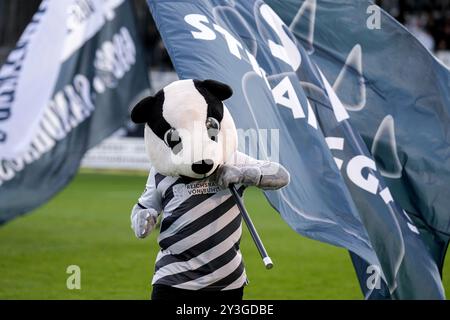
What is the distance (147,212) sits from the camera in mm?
5016

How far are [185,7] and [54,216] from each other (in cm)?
830

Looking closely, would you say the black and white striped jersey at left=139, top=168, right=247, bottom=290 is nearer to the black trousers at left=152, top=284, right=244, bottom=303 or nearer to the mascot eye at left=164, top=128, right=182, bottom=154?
the black trousers at left=152, top=284, right=244, bottom=303

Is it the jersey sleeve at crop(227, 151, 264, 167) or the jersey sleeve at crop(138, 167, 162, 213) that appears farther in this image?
the jersey sleeve at crop(138, 167, 162, 213)

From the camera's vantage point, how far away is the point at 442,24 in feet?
73.3

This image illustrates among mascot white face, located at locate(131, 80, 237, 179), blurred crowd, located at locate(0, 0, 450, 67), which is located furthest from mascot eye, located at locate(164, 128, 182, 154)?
blurred crowd, located at locate(0, 0, 450, 67)

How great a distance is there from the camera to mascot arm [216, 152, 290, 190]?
16.1ft

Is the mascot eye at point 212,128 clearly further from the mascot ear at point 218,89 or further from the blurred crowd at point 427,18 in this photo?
the blurred crowd at point 427,18

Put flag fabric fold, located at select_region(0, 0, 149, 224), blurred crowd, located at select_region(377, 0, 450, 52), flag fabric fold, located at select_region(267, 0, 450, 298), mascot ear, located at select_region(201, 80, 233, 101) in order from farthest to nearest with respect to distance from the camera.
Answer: blurred crowd, located at select_region(377, 0, 450, 52)
flag fabric fold, located at select_region(0, 0, 149, 224)
flag fabric fold, located at select_region(267, 0, 450, 298)
mascot ear, located at select_region(201, 80, 233, 101)

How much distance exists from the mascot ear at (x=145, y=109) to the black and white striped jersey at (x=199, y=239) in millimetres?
344

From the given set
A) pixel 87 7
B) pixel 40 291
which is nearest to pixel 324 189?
pixel 40 291

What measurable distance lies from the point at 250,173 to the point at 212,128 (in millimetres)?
290

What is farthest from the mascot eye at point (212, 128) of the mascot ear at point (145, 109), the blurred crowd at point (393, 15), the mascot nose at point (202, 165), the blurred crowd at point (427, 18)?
the blurred crowd at point (427, 18)

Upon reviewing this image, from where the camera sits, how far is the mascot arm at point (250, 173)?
489cm

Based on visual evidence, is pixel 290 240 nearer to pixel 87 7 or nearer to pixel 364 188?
pixel 87 7
